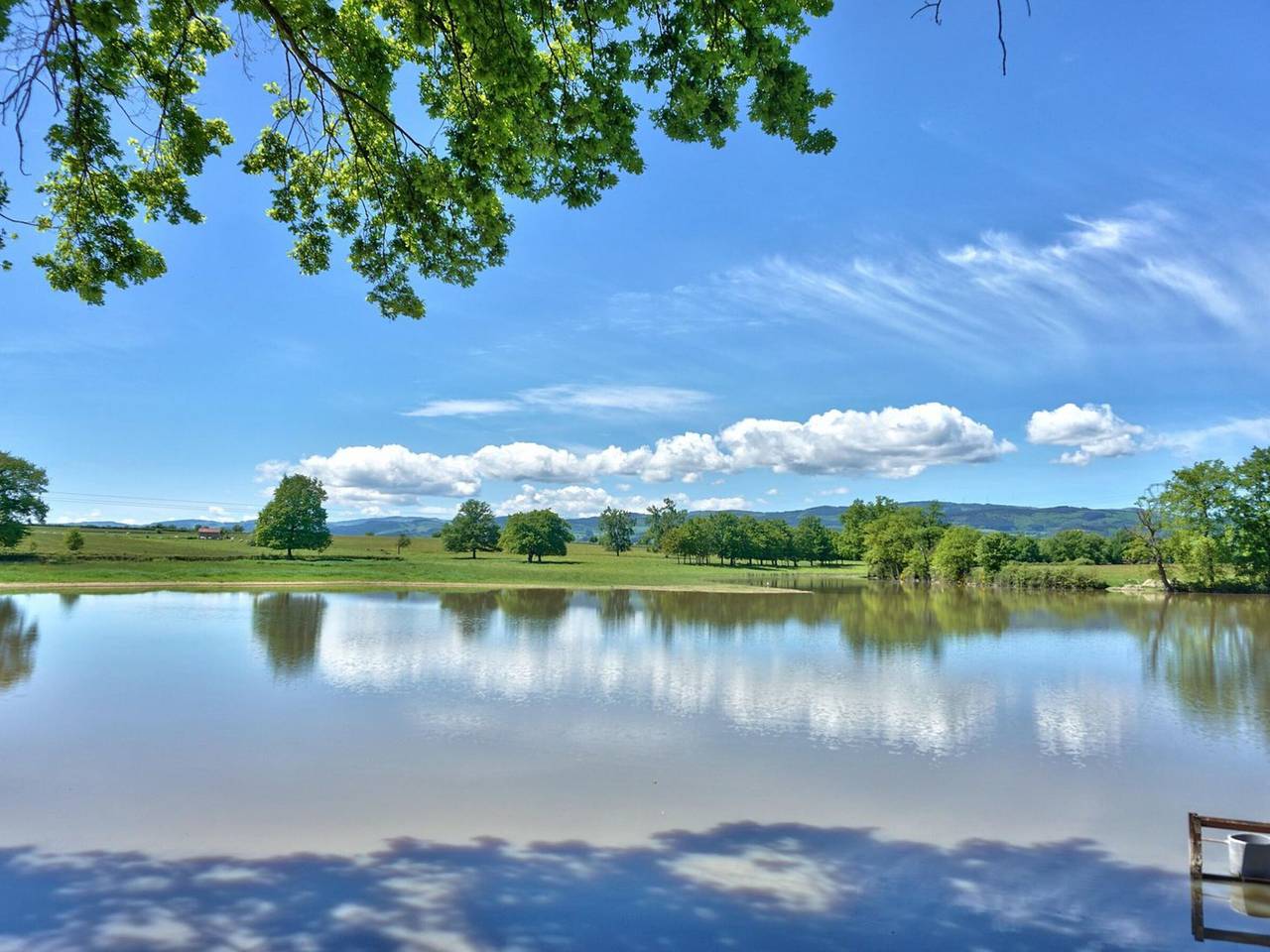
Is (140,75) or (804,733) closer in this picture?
(140,75)

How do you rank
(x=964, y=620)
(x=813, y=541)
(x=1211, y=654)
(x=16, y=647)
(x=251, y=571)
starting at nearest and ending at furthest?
(x=16, y=647) < (x=1211, y=654) < (x=964, y=620) < (x=251, y=571) < (x=813, y=541)

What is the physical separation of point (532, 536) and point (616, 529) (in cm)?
4068

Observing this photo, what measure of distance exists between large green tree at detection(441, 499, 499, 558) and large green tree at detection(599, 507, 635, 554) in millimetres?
35188

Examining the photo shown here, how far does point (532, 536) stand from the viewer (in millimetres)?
99062

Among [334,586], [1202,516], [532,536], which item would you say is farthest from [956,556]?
[334,586]

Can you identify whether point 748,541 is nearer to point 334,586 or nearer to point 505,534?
point 505,534

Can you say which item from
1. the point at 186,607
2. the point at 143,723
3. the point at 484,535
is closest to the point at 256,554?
the point at 484,535

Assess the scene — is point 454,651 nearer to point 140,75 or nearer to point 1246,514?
point 140,75

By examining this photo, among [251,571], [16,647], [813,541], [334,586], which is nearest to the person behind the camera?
[16,647]

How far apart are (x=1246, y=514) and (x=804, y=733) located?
69272 mm

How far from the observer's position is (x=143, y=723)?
13.7 meters

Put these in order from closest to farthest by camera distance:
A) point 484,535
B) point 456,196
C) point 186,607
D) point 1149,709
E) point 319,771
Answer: point 456,196
point 319,771
point 1149,709
point 186,607
point 484,535

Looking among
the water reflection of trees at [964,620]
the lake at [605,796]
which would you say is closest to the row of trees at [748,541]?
the water reflection of trees at [964,620]

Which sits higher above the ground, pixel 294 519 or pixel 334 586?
pixel 294 519
